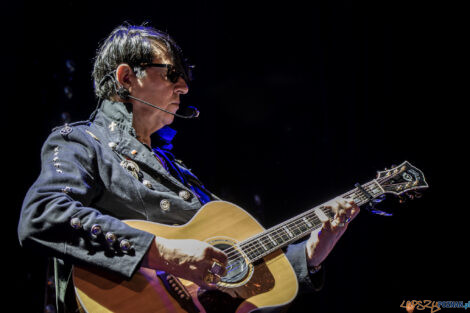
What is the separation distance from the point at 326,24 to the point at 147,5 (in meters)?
2.32

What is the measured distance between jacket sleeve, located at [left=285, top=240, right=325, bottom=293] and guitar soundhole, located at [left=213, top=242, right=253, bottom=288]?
20.1 inches

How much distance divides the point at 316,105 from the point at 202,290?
127 inches

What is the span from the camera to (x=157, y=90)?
2.58 m

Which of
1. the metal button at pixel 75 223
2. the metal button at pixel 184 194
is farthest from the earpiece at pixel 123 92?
the metal button at pixel 75 223

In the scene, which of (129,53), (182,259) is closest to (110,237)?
(182,259)

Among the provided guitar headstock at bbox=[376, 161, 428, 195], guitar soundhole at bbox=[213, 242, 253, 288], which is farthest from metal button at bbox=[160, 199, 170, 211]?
guitar headstock at bbox=[376, 161, 428, 195]

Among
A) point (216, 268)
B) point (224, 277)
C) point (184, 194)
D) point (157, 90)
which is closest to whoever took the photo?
point (216, 268)

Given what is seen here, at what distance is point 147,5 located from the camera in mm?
3941

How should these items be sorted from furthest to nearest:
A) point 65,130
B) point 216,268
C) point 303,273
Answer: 1. point 303,273
2. point 65,130
3. point 216,268

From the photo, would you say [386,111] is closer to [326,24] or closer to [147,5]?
[326,24]

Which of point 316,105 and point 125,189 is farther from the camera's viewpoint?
point 316,105

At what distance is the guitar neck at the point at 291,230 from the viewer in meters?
2.04

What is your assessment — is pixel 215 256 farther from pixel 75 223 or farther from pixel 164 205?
pixel 75 223

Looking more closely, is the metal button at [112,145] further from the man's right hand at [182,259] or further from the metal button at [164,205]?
the man's right hand at [182,259]
